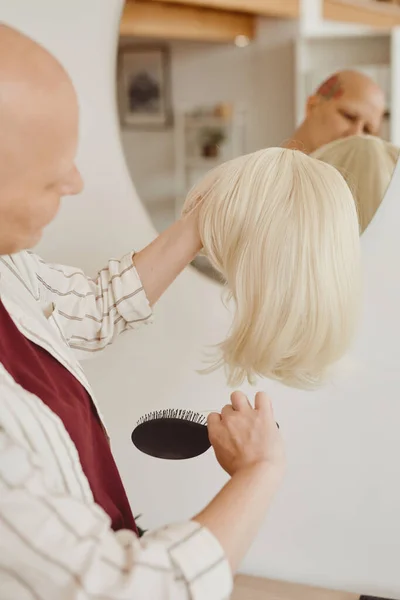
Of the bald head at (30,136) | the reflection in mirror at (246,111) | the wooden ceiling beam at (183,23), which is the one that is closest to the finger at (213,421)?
the bald head at (30,136)

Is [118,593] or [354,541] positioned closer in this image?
[118,593]

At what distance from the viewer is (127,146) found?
51.2 inches

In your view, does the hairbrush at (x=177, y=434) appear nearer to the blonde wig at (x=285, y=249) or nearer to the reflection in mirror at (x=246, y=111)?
the blonde wig at (x=285, y=249)

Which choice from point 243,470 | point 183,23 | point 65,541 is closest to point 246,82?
point 183,23

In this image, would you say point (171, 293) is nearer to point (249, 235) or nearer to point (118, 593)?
point (249, 235)

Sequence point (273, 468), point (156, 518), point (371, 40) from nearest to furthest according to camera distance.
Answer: point (273, 468) < point (371, 40) < point (156, 518)

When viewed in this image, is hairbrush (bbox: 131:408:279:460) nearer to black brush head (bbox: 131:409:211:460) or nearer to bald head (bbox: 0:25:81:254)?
black brush head (bbox: 131:409:211:460)

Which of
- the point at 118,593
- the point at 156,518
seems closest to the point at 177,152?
the point at 156,518

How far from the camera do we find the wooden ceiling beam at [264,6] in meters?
1.17

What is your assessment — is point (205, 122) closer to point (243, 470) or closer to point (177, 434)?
point (177, 434)

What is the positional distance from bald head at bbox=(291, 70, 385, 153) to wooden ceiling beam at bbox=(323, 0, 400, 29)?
8cm

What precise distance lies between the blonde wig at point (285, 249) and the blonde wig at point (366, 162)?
163 mm

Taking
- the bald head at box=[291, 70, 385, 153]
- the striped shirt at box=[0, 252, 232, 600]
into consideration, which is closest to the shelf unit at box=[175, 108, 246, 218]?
the bald head at box=[291, 70, 385, 153]

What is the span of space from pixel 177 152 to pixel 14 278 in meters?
0.44
